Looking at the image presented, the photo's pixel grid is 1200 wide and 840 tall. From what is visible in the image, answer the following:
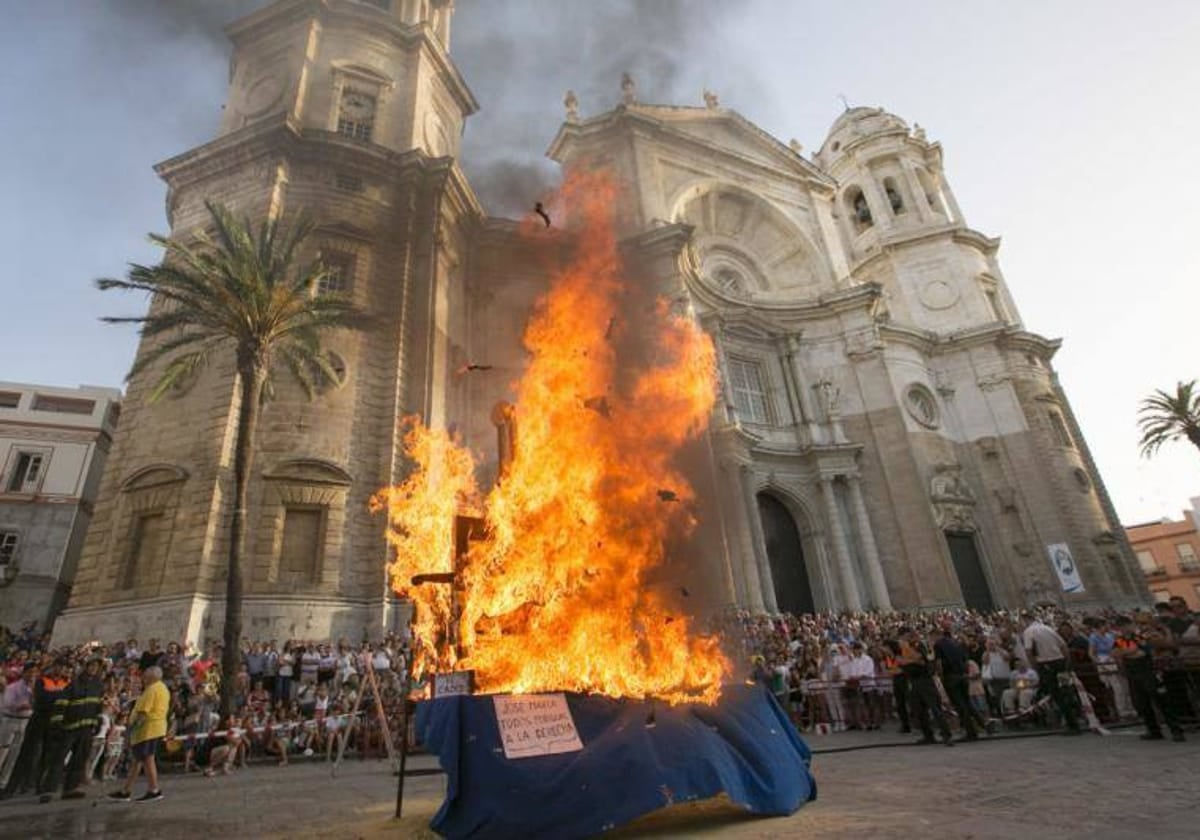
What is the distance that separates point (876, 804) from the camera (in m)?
5.27

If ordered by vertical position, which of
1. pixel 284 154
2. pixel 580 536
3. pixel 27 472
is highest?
pixel 284 154

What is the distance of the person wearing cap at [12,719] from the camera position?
8656 millimetres

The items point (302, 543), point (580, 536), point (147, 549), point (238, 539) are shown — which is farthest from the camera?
point (302, 543)

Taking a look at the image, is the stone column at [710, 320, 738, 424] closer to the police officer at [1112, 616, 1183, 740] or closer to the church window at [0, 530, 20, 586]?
the police officer at [1112, 616, 1183, 740]

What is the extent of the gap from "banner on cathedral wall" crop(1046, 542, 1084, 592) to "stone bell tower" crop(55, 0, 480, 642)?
25.0 meters

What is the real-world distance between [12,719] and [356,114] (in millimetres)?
21332

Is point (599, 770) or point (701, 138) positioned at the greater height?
point (701, 138)

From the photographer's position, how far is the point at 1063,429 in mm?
30234

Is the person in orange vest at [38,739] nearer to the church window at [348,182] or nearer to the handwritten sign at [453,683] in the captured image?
the handwritten sign at [453,683]

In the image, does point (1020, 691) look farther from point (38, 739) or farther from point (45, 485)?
point (45, 485)

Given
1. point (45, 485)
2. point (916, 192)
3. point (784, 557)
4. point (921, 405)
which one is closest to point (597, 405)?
point (784, 557)

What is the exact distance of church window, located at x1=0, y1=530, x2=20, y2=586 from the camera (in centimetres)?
2898

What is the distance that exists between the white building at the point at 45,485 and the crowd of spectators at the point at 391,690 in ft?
71.0

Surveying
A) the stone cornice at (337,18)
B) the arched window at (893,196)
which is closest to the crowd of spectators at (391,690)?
the stone cornice at (337,18)
